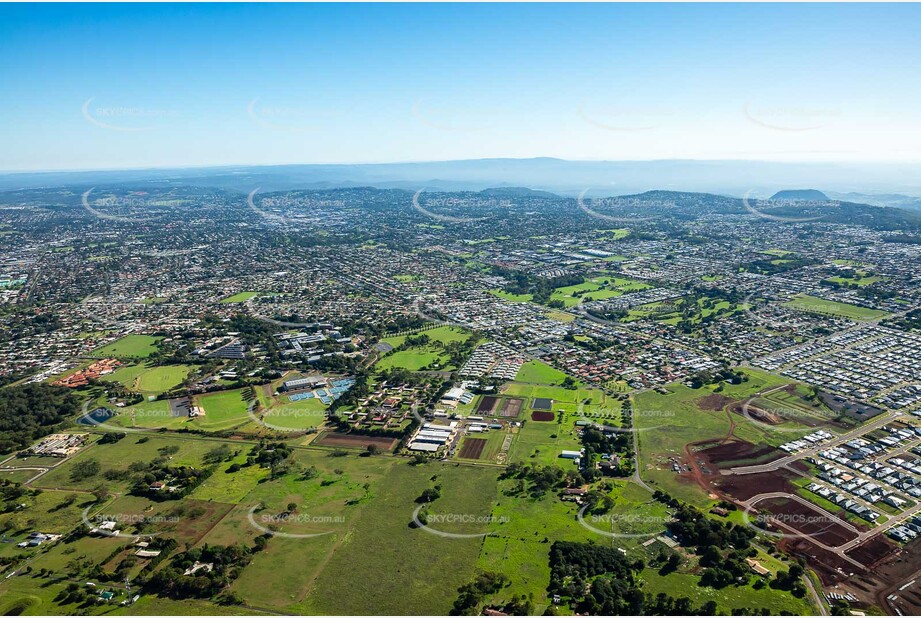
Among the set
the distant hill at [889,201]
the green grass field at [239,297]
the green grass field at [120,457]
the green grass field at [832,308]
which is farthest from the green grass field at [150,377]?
the distant hill at [889,201]

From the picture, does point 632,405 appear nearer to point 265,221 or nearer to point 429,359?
point 429,359

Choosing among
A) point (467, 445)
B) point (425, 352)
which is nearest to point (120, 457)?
point (467, 445)

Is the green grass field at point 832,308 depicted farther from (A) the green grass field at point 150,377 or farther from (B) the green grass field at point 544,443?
(A) the green grass field at point 150,377

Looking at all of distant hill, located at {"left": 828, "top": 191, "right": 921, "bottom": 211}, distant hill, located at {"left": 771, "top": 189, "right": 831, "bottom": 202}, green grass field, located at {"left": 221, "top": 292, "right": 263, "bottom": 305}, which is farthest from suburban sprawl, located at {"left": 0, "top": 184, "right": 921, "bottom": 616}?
distant hill, located at {"left": 828, "top": 191, "right": 921, "bottom": 211}

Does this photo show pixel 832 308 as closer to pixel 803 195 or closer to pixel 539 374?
pixel 539 374

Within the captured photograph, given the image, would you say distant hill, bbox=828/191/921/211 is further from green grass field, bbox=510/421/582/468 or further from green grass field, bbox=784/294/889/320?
green grass field, bbox=510/421/582/468
